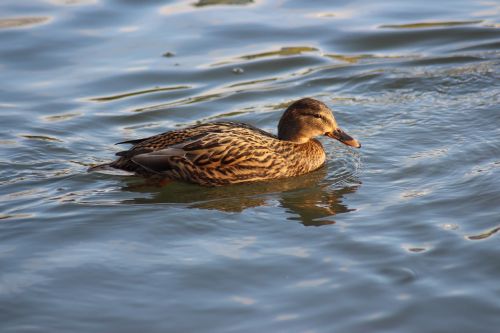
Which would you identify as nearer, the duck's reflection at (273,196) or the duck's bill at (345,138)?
the duck's reflection at (273,196)

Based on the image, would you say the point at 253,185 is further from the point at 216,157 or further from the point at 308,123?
the point at 308,123

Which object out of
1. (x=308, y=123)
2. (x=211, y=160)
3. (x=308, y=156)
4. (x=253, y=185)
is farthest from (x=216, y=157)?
(x=308, y=123)

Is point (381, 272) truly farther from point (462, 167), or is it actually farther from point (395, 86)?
point (395, 86)

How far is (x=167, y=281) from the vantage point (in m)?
7.22

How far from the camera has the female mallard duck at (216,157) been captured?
9703 mm

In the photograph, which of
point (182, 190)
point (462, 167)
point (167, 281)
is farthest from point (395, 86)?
point (167, 281)

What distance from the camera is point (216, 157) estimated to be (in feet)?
31.9

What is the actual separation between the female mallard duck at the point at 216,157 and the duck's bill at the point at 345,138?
0.04ft

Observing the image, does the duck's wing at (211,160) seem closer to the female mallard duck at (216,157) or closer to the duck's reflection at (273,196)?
the female mallard duck at (216,157)

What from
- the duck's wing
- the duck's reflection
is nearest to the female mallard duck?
the duck's wing

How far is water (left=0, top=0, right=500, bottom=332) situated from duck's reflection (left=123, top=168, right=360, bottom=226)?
0.03 m

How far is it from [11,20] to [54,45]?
1.51 meters

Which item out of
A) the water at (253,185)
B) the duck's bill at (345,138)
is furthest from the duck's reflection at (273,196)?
the duck's bill at (345,138)

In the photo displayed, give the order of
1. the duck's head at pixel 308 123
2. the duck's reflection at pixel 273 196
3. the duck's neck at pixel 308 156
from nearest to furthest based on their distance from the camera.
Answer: the duck's reflection at pixel 273 196 → the duck's neck at pixel 308 156 → the duck's head at pixel 308 123
